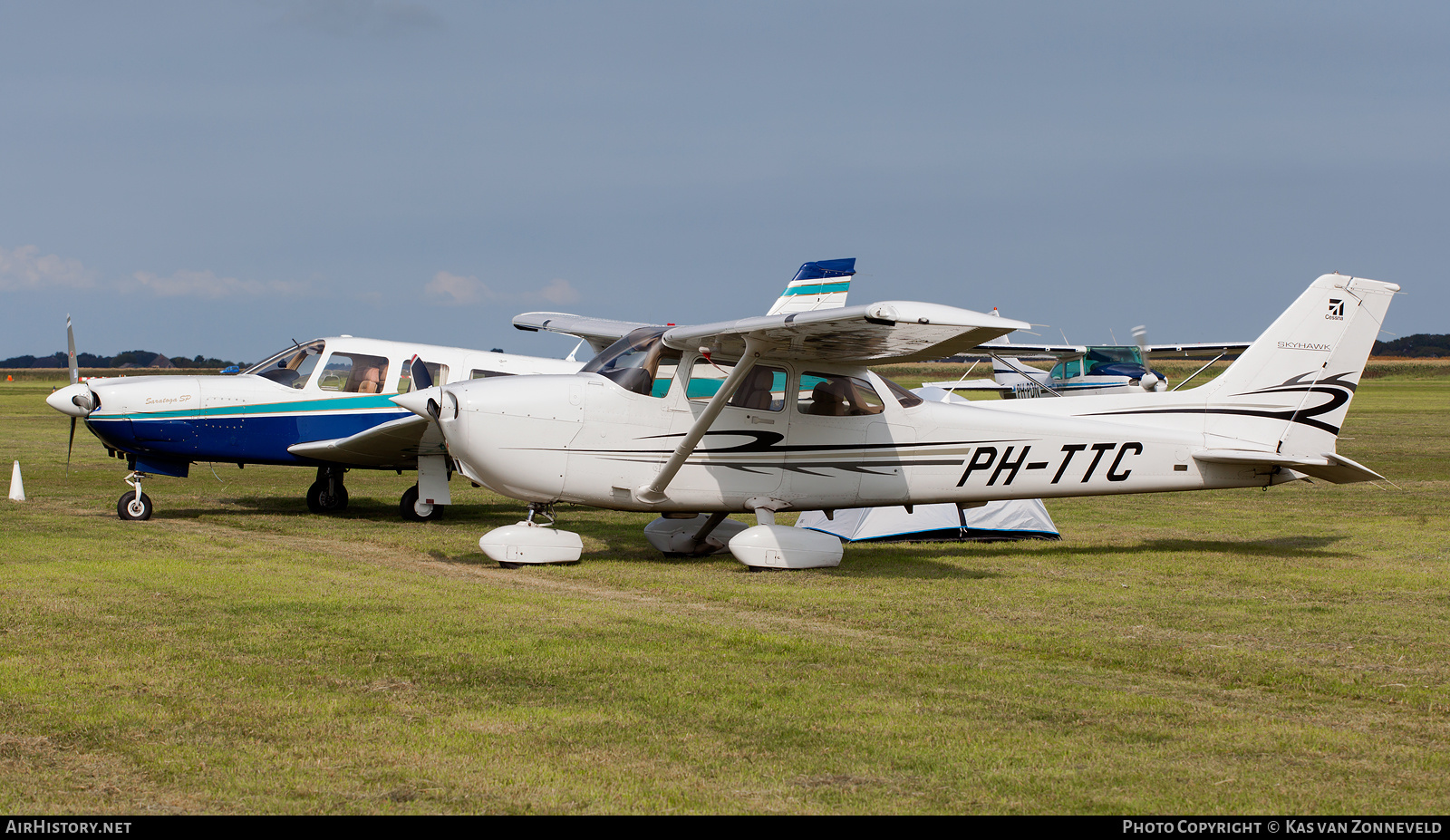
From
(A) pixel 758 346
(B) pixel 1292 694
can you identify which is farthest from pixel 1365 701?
(A) pixel 758 346

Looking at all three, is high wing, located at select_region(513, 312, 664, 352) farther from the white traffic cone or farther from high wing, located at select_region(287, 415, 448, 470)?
the white traffic cone

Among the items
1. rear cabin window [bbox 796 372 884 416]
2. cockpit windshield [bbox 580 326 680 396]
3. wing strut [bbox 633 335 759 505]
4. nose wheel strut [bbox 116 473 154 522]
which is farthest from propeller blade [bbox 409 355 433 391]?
rear cabin window [bbox 796 372 884 416]

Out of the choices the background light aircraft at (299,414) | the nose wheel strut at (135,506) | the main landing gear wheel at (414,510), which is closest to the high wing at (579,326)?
the background light aircraft at (299,414)

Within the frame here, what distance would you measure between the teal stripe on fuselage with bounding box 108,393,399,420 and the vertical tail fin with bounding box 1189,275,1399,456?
9.04m

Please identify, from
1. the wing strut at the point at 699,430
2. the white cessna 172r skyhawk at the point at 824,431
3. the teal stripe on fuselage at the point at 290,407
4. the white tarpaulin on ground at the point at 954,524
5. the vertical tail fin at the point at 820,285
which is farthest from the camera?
the vertical tail fin at the point at 820,285

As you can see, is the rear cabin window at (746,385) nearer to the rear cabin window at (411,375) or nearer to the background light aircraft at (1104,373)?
the rear cabin window at (411,375)

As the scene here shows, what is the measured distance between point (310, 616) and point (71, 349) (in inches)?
378

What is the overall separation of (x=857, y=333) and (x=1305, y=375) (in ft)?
16.5

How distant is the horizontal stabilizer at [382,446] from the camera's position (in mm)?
13305

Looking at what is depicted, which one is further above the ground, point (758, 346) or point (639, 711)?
point (758, 346)

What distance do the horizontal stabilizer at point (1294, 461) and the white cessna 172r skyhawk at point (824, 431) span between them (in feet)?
0.06

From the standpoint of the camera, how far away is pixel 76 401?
13086 millimetres

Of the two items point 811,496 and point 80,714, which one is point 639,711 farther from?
point 811,496

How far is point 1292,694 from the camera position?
5762 millimetres
